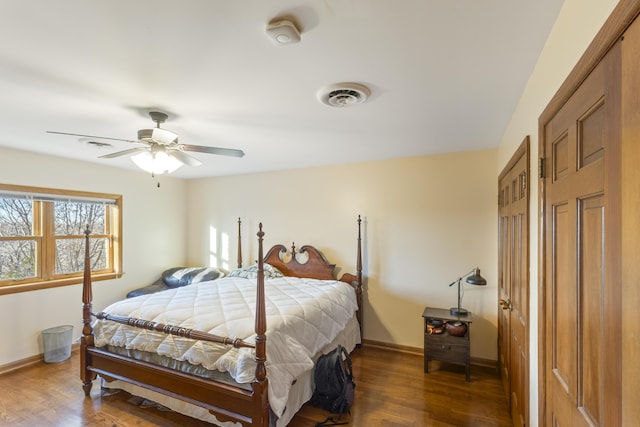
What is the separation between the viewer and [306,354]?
2.29 m

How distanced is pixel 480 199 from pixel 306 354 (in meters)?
2.52

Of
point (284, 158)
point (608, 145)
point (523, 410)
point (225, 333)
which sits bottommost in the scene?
point (523, 410)

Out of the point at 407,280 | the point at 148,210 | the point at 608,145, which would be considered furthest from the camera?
the point at 148,210

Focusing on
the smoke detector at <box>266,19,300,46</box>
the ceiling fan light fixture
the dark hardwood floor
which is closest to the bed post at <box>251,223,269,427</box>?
the dark hardwood floor

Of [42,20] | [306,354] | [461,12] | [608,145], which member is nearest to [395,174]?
[306,354]

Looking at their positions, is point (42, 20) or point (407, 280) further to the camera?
point (407, 280)

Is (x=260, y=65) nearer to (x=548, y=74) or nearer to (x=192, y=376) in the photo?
(x=548, y=74)

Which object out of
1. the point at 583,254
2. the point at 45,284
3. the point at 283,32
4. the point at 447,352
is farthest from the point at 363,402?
the point at 45,284

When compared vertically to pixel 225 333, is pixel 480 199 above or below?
above

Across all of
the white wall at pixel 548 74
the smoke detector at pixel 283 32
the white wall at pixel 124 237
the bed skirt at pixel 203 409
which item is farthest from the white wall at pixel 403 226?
the smoke detector at pixel 283 32

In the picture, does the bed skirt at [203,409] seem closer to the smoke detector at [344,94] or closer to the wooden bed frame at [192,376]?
the wooden bed frame at [192,376]

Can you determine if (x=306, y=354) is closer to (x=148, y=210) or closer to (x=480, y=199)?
(x=480, y=199)

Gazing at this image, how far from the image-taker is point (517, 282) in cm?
205

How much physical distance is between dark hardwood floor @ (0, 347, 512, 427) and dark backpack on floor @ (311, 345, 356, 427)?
0.08m
